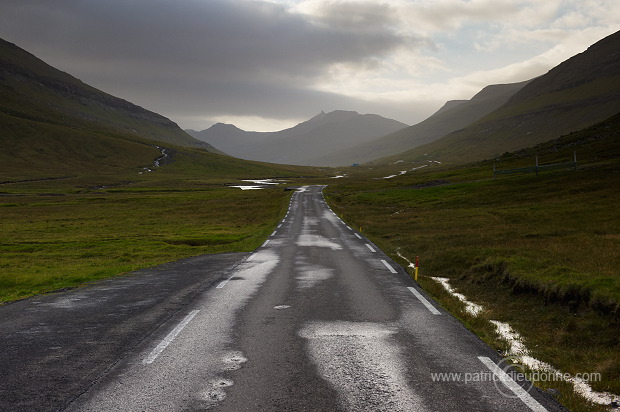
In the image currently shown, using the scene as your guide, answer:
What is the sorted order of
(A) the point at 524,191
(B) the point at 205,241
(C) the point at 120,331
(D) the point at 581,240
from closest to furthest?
(C) the point at 120,331, (D) the point at 581,240, (B) the point at 205,241, (A) the point at 524,191

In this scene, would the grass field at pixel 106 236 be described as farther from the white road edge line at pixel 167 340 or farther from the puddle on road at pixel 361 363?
the puddle on road at pixel 361 363

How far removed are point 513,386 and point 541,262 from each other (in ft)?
33.0

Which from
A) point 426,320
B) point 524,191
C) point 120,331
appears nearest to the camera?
point 120,331

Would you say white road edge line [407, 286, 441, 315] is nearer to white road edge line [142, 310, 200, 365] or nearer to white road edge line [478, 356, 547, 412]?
white road edge line [478, 356, 547, 412]

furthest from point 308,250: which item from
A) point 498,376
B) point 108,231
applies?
point 108,231

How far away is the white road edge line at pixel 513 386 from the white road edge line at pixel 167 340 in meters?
5.76

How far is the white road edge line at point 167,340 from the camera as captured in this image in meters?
7.04

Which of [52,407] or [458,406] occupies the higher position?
[52,407]

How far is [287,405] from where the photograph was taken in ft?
17.8

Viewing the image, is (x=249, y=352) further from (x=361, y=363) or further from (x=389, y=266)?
(x=389, y=266)

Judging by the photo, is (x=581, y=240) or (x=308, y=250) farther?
(x=308, y=250)

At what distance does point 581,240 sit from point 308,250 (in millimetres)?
13144

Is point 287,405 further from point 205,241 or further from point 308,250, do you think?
point 205,241

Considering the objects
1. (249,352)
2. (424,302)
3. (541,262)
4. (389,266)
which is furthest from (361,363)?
(541,262)
